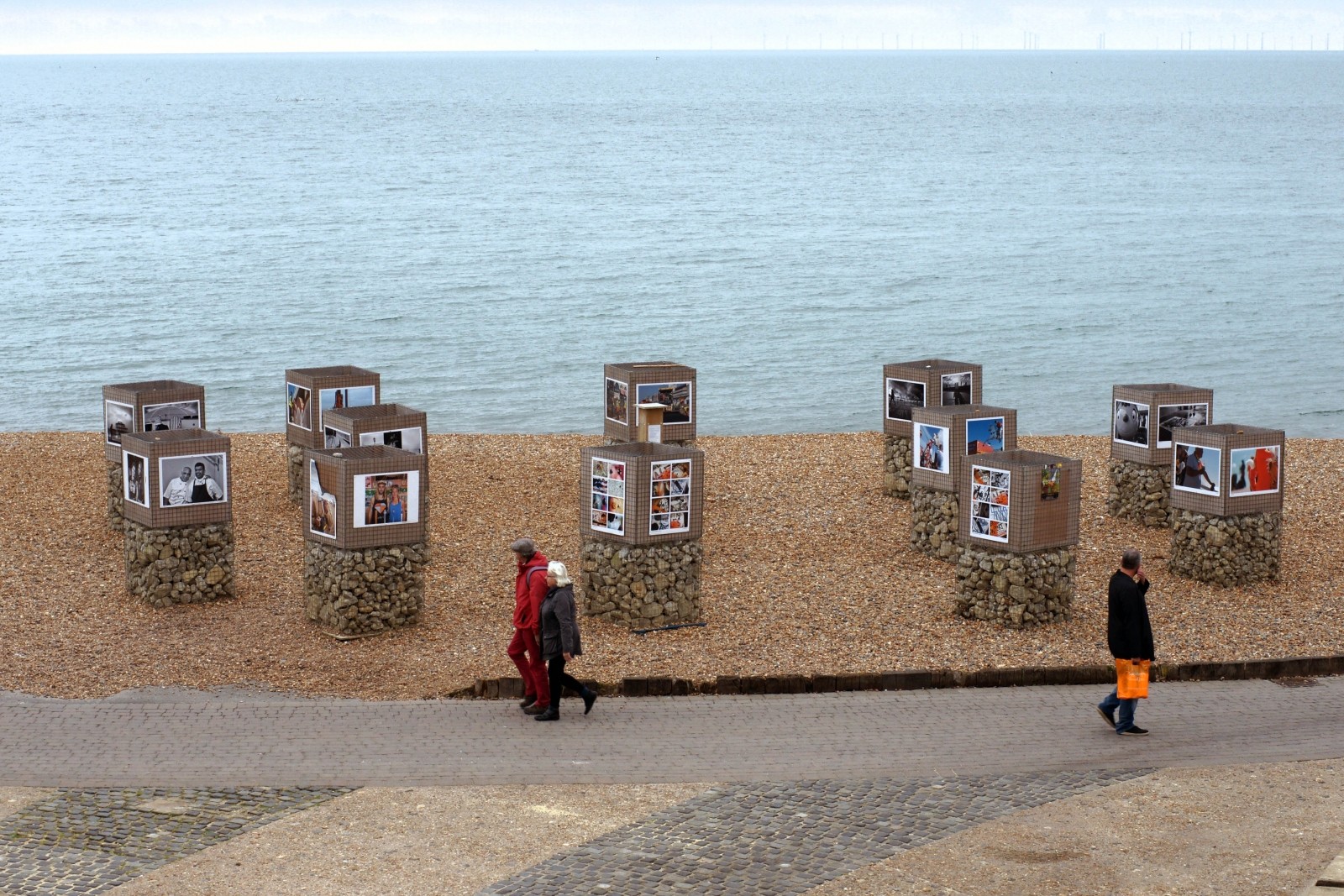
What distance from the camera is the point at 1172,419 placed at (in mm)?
18953

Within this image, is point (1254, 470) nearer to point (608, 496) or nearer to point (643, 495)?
point (643, 495)

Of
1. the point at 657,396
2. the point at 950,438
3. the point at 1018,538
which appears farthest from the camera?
the point at 657,396

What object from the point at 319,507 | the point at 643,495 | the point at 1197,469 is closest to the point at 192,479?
the point at 319,507

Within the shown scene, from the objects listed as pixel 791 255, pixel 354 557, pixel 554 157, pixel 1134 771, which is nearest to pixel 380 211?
pixel 791 255

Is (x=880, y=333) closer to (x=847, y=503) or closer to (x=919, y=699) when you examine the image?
(x=847, y=503)

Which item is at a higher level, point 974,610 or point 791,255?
point 791,255

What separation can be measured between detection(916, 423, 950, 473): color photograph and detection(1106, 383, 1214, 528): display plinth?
2.38m

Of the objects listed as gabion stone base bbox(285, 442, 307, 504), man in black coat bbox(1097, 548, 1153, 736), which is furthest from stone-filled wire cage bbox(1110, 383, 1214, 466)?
gabion stone base bbox(285, 442, 307, 504)

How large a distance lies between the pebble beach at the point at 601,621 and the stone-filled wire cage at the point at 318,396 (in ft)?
3.47

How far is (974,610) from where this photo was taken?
1540 centimetres

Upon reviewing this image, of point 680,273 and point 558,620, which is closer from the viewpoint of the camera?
point 558,620

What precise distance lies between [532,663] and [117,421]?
27.3 ft

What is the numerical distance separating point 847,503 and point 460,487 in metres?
5.11

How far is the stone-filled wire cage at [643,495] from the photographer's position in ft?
48.9
